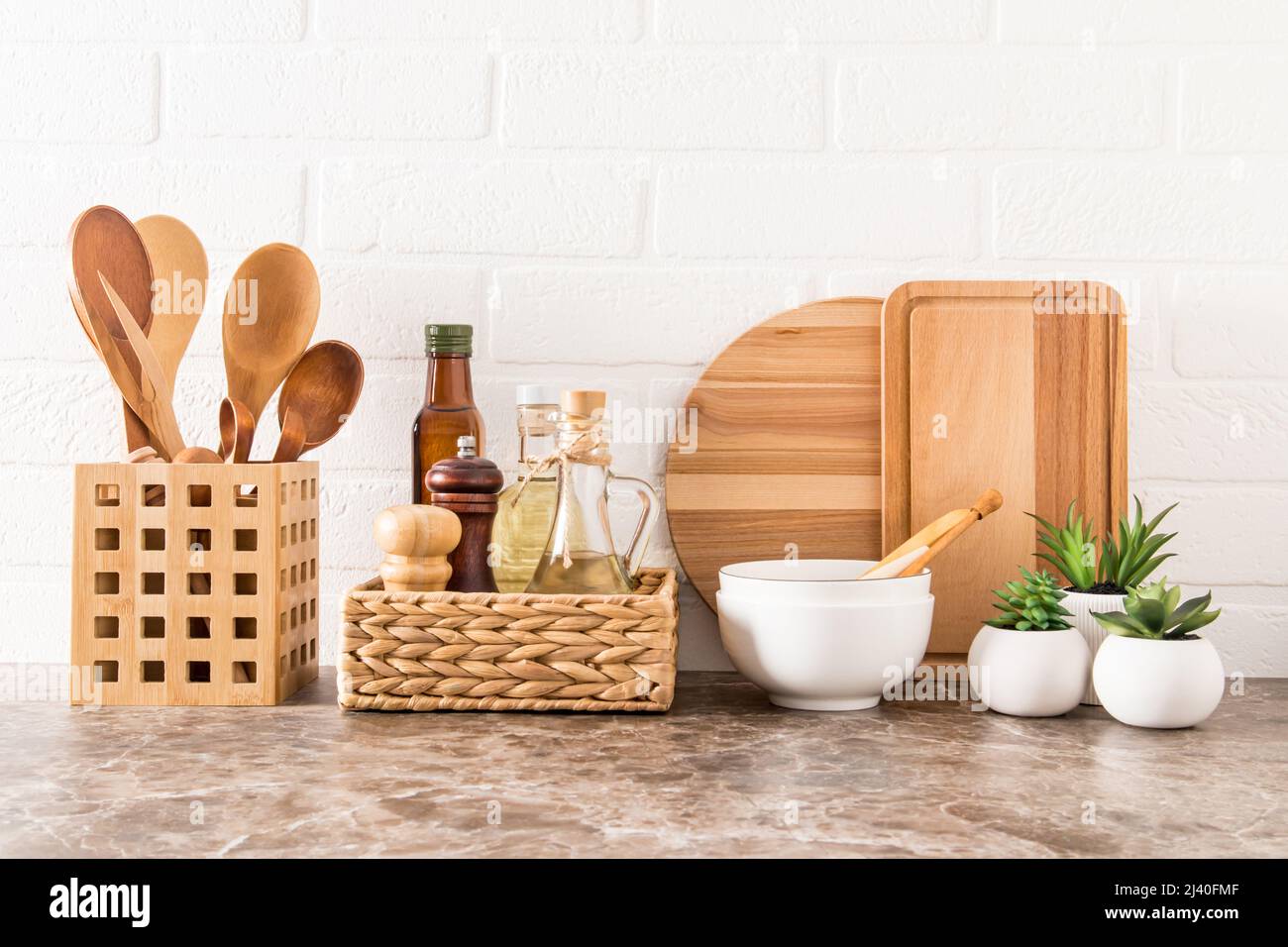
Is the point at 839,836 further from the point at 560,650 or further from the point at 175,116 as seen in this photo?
the point at 175,116

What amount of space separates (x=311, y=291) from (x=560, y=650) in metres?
0.46

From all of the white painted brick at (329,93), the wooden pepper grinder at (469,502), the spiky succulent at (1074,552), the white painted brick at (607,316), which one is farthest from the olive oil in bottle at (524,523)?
the spiky succulent at (1074,552)

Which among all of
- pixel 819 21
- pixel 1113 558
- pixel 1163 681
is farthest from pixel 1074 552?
pixel 819 21

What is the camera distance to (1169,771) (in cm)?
76

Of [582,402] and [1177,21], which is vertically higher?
[1177,21]

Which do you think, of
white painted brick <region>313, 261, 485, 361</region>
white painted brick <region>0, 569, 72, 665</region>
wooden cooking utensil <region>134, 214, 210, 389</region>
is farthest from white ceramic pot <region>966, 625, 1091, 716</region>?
white painted brick <region>0, 569, 72, 665</region>

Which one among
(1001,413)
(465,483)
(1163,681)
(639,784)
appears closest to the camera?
(639,784)

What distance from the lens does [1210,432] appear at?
112cm

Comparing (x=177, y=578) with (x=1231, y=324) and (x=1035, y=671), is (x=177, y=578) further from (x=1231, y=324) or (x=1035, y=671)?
(x=1231, y=324)

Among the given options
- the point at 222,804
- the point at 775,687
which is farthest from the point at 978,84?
the point at 222,804

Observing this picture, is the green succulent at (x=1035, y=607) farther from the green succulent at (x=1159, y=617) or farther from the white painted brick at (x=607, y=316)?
the white painted brick at (x=607, y=316)

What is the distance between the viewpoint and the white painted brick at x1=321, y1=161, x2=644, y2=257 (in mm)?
1145

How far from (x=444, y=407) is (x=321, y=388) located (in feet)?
0.43

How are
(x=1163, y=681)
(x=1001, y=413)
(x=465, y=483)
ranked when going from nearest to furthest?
(x=1163, y=681) < (x=465, y=483) < (x=1001, y=413)
